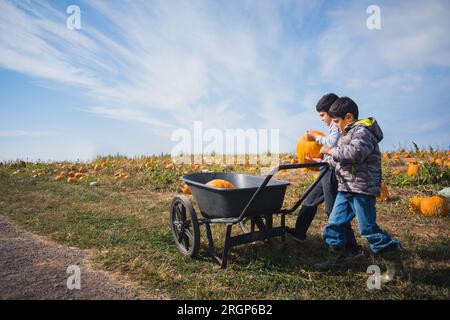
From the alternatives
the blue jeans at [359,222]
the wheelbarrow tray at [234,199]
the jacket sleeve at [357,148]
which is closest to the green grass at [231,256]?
the blue jeans at [359,222]

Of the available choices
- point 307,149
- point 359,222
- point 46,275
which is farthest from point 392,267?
point 46,275

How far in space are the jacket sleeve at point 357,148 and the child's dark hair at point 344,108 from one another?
0.91ft

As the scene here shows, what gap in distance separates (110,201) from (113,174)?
3.70 meters

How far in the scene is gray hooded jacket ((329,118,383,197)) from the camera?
3.13m

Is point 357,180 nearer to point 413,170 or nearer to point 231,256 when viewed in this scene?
point 231,256

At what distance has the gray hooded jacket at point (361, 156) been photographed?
313cm

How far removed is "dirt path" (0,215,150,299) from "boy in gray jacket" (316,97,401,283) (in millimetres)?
2084

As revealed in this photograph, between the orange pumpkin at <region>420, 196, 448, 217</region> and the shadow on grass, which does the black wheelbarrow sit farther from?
the orange pumpkin at <region>420, 196, 448, 217</region>

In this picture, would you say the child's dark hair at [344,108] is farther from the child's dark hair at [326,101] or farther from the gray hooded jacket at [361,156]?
the child's dark hair at [326,101]

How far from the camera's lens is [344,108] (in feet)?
11.1

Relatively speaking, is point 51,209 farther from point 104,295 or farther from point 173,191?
point 104,295
